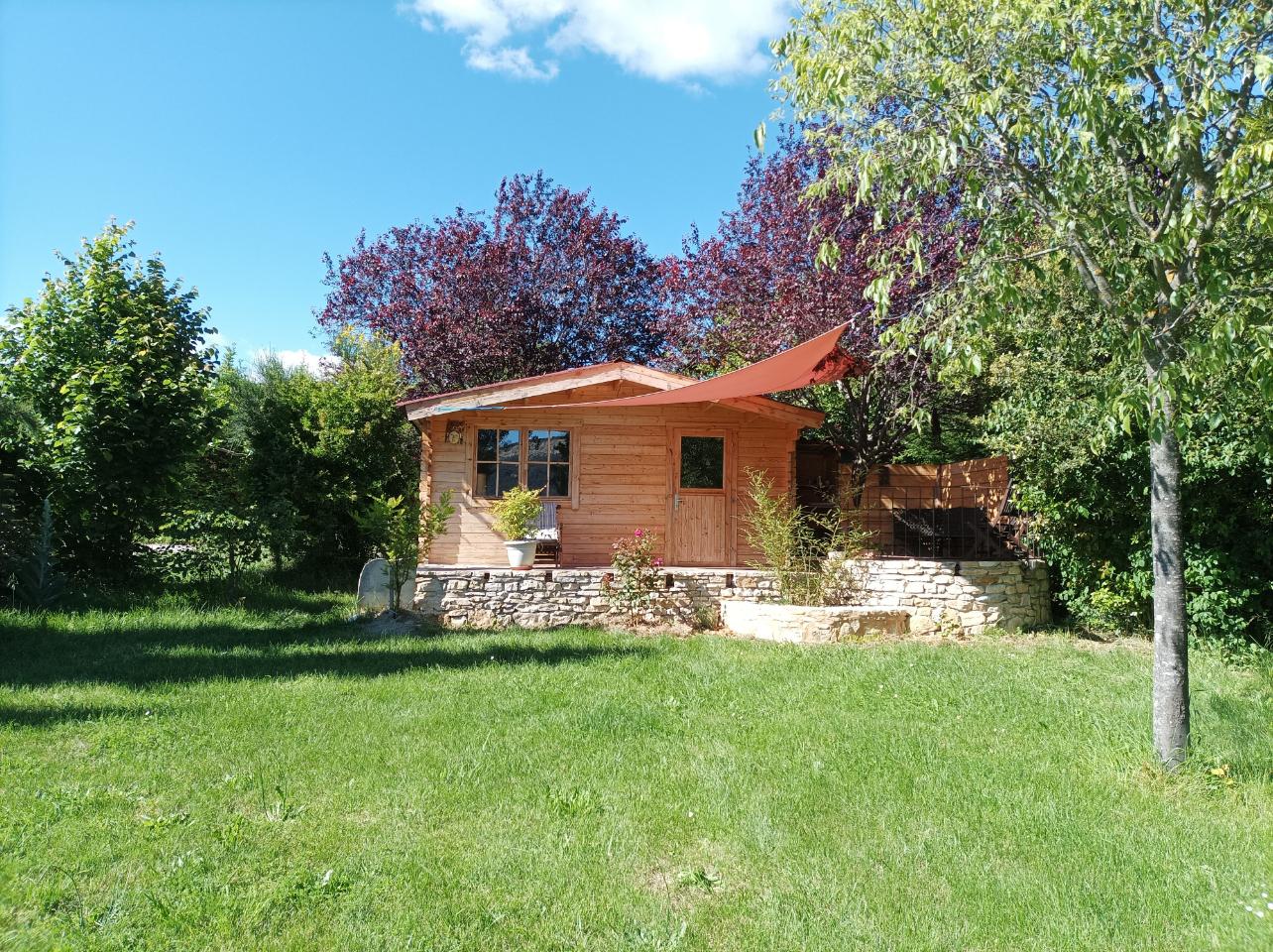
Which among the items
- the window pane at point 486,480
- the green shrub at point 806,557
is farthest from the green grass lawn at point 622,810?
the window pane at point 486,480

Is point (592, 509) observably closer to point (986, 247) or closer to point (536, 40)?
point (536, 40)

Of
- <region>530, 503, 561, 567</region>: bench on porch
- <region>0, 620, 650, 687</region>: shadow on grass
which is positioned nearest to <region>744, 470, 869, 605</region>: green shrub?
<region>0, 620, 650, 687</region>: shadow on grass

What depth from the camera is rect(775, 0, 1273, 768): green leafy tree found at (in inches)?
148

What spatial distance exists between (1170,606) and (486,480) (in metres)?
8.71

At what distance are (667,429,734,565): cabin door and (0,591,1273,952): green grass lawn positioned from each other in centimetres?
440

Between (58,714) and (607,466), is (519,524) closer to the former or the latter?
(607,466)

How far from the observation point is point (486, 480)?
36.7ft

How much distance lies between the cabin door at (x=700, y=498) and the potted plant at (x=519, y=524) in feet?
6.79

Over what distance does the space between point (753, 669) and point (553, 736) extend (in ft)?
8.38

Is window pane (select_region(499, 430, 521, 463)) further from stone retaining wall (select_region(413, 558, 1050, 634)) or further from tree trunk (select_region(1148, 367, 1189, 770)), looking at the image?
tree trunk (select_region(1148, 367, 1189, 770))

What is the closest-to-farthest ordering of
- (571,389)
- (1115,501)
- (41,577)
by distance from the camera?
1. (1115,501)
2. (41,577)
3. (571,389)

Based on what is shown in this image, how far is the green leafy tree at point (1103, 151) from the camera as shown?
3754 mm

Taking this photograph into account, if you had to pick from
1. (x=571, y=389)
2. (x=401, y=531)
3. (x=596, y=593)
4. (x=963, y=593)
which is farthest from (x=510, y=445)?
(x=963, y=593)

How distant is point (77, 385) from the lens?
9.59 m
